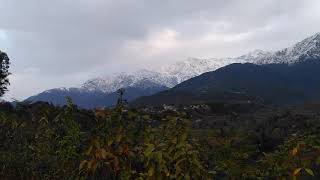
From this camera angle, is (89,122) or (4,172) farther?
(4,172)

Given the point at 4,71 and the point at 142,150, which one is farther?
the point at 4,71

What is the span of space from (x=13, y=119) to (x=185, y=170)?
6.17m

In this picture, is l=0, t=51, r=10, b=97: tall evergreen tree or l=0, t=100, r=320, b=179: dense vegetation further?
l=0, t=51, r=10, b=97: tall evergreen tree

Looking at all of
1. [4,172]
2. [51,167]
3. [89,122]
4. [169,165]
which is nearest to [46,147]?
[51,167]

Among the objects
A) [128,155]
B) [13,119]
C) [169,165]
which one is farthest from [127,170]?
[13,119]

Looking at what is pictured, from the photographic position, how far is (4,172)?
32.1 ft

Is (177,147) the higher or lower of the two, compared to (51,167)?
higher

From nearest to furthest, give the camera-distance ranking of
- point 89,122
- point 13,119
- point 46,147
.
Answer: point 89,122, point 46,147, point 13,119

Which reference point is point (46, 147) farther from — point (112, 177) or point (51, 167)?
point (112, 177)

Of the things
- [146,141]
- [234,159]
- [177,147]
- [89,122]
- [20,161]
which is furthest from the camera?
[20,161]

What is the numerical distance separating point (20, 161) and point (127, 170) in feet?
12.6

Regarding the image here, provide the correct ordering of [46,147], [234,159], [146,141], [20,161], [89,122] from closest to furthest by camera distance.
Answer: [146,141] → [89,122] → [234,159] → [46,147] → [20,161]

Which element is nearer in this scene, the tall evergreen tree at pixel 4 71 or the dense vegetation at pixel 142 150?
the dense vegetation at pixel 142 150

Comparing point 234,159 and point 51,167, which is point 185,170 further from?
point 51,167
